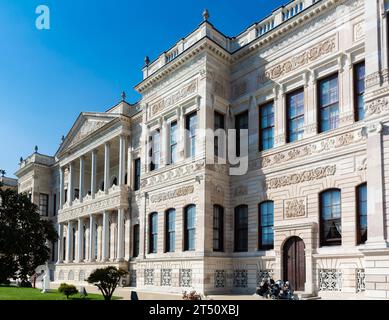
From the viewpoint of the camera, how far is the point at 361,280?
53.5ft

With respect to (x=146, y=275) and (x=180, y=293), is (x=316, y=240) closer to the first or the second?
(x=180, y=293)

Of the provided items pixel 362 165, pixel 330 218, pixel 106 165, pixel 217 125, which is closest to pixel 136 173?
pixel 106 165

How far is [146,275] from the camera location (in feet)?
81.9

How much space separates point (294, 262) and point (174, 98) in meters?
11.4

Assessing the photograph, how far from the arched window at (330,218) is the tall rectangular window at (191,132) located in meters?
7.66

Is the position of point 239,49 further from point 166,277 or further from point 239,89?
point 166,277

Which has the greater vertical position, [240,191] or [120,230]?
[240,191]

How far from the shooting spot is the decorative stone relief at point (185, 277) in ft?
71.3

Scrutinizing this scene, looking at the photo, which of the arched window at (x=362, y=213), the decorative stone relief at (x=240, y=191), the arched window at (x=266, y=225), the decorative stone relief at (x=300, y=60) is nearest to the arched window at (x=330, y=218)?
the arched window at (x=362, y=213)

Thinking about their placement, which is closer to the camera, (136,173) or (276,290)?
(276,290)

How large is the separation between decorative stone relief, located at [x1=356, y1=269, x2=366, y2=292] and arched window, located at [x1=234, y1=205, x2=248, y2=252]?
6354 millimetres

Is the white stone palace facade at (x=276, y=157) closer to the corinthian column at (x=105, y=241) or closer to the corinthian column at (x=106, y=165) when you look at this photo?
the corinthian column at (x=105, y=241)
